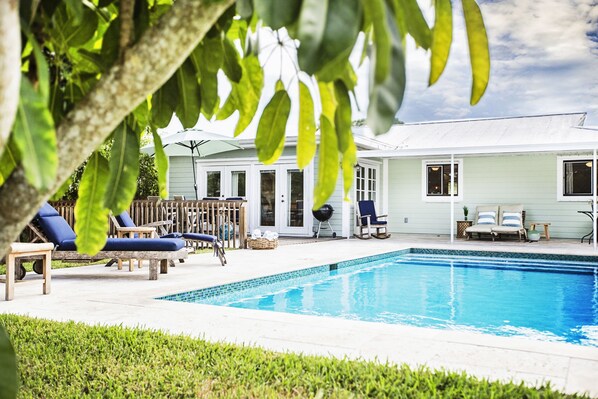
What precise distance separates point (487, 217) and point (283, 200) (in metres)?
5.60

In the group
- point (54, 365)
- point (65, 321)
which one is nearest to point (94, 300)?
point (65, 321)

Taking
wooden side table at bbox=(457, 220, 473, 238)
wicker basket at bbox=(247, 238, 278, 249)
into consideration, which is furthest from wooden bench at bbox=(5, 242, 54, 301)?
wooden side table at bbox=(457, 220, 473, 238)

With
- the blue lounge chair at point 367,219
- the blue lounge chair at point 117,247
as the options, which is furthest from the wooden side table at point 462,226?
the blue lounge chair at point 117,247

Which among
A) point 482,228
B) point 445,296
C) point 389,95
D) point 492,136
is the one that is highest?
point 492,136

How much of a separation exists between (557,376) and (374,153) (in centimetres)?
1198

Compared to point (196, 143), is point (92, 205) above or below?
below

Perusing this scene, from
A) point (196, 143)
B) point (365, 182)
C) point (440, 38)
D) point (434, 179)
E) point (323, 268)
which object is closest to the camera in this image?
point (440, 38)

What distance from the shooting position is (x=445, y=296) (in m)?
7.64

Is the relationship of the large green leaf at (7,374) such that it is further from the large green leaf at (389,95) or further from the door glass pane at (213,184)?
the door glass pane at (213,184)

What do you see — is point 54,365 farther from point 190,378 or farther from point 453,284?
point 453,284

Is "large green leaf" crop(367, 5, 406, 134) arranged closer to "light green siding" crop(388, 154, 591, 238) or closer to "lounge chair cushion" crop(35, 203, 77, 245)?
"lounge chair cushion" crop(35, 203, 77, 245)

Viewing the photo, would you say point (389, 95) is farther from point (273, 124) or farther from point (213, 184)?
point (213, 184)

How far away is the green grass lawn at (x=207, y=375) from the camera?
8.77 ft

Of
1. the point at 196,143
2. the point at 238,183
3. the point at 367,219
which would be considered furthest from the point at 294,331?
the point at 238,183
